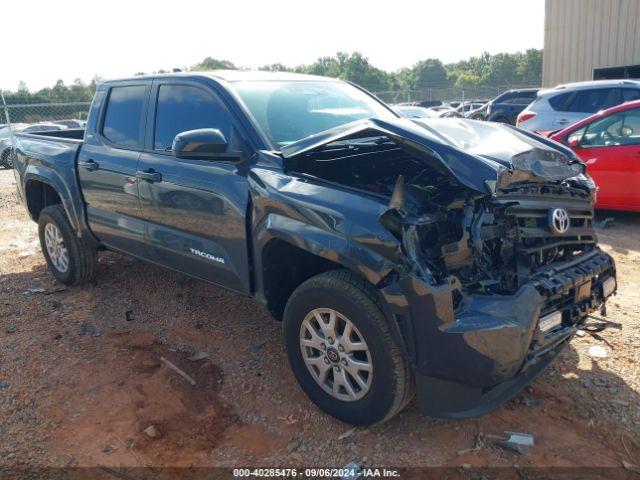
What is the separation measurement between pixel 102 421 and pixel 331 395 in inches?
54.1

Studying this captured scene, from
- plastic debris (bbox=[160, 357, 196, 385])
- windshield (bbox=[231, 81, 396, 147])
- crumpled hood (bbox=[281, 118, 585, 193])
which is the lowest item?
plastic debris (bbox=[160, 357, 196, 385])

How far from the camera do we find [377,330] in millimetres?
2760

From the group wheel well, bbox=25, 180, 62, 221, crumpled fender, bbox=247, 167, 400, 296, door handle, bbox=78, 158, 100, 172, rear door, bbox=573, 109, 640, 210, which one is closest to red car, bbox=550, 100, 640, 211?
rear door, bbox=573, 109, 640, 210

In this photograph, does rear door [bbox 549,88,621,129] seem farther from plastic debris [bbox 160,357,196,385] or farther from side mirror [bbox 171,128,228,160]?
plastic debris [bbox 160,357,196,385]

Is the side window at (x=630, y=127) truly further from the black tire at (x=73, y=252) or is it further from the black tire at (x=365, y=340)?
the black tire at (x=73, y=252)

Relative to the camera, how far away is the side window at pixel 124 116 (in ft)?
14.5

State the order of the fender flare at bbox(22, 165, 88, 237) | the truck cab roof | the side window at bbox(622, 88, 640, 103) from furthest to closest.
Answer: the side window at bbox(622, 88, 640, 103) → the fender flare at bbox(22, 165, 88, 237) → the truck cab roof

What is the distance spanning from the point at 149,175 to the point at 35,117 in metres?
28.8

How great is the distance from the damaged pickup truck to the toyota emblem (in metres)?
0.01

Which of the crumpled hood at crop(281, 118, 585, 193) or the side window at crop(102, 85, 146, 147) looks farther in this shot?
the side window at crop(102, 85, 146, 147)

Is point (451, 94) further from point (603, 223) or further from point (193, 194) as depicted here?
point (193, 194)

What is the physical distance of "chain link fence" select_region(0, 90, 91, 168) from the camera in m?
17.9

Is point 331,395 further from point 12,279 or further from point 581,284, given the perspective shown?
point 12,279

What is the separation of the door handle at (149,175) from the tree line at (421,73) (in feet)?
103
